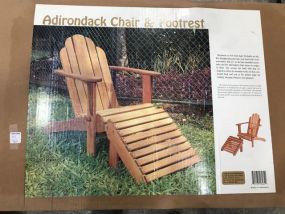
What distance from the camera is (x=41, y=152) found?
741 millimetres

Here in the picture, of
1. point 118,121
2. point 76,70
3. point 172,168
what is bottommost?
point 172,168

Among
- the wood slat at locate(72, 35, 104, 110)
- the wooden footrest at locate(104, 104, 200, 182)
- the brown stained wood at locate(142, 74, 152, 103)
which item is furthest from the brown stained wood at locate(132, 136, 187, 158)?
the wood slat at locate(72, 35, 104, 110)

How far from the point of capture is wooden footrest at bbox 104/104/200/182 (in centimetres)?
75

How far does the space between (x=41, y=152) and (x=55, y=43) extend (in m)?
0.25

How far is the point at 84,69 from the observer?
2.55 feet

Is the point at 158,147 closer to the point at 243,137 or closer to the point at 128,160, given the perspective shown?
the point at 128,160

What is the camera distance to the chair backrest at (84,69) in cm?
76

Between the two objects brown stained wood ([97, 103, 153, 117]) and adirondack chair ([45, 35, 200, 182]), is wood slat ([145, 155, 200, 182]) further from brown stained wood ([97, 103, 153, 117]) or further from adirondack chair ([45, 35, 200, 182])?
brown stained wood ([97, 103, 153, 117])

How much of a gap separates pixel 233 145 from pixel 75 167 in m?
0.36

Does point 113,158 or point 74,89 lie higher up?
point 74,89

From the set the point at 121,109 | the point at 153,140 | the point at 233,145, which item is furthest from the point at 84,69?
the point at 233,145

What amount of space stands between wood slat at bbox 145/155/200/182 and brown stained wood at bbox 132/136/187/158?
0.04m

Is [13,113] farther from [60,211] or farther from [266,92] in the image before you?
[266,92]

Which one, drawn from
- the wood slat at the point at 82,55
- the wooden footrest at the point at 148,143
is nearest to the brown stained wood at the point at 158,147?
the wooden footrest at the point at 148,143
